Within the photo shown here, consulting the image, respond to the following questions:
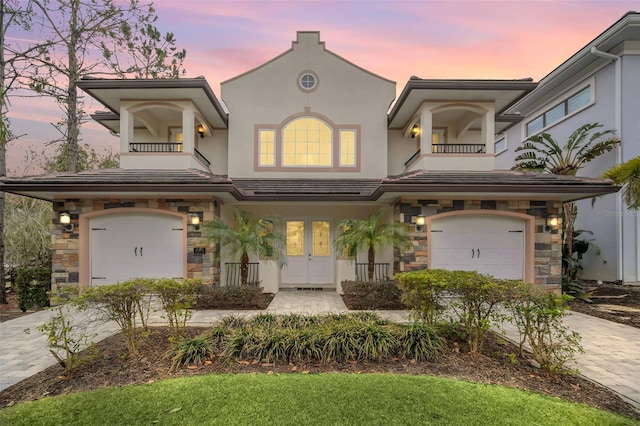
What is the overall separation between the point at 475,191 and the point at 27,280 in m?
11.6

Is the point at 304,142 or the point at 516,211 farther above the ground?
the point at 304,142

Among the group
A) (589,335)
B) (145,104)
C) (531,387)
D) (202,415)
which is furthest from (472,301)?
(145,104)

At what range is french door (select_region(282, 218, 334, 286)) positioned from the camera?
10906mm

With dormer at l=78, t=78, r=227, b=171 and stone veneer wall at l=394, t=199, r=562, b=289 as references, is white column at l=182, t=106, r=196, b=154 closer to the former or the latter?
dormer at l=78, t=78, r=227, b=171

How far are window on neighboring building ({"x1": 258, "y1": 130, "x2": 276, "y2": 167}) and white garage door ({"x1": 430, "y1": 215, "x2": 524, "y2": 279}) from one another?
6.00 metres

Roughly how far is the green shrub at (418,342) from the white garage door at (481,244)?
455cm

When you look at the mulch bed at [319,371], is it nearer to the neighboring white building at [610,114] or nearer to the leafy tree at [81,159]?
the neighboring white building at [610,114]

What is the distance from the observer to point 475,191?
821cm

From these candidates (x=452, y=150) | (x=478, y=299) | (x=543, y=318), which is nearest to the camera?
(x=543, y=318)

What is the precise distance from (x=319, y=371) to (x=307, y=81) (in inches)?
393

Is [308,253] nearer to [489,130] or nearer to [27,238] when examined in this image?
[489,130]

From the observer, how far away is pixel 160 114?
11.1m

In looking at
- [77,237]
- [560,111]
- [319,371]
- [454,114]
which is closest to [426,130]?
[454,114]

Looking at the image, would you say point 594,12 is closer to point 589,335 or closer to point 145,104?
point 589,335
